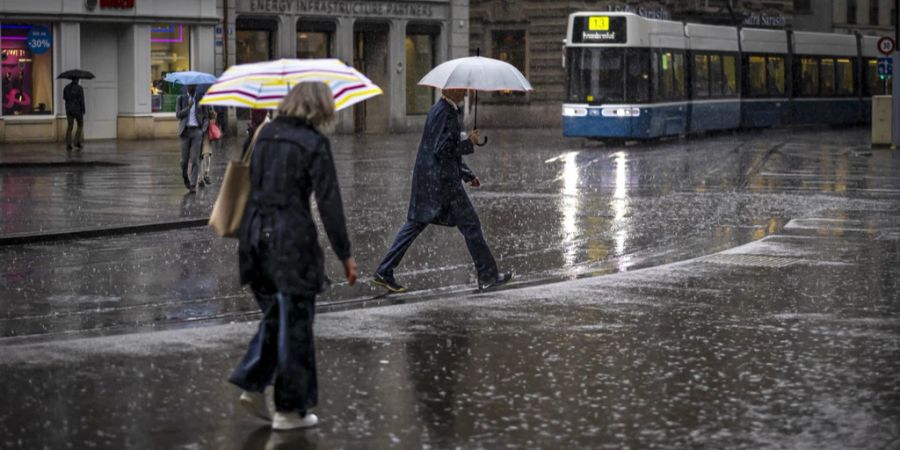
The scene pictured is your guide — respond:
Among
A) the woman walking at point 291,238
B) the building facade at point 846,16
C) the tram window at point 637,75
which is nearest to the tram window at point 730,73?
the tram window at point 637,75

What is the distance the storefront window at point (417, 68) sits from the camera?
5222 centimetres

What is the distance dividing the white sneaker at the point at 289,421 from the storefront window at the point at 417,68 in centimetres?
4423

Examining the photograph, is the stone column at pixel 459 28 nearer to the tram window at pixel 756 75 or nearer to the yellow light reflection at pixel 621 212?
the tram window at pixel 756 75

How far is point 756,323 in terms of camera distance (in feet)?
37.5

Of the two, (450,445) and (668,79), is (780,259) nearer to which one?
(450,445)

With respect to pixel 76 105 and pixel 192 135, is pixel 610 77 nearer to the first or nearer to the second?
pixel 76 105

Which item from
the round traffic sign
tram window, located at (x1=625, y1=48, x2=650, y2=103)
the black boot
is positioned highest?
the round traffic sign

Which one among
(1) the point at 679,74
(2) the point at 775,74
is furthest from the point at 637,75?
(2) the point at 775,74

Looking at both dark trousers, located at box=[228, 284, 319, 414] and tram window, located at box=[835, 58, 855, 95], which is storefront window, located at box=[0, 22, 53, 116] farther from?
dark trousers, located at box=[228, 284, 319, 414]

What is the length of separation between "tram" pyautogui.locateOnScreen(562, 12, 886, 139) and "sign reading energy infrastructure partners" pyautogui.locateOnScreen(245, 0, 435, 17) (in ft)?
32.4

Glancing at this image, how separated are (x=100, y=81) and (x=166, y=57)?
2.27m

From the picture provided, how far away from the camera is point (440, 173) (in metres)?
13.1

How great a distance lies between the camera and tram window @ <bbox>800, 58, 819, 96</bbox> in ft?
174

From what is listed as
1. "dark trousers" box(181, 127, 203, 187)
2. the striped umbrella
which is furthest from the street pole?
the striped umbrella
